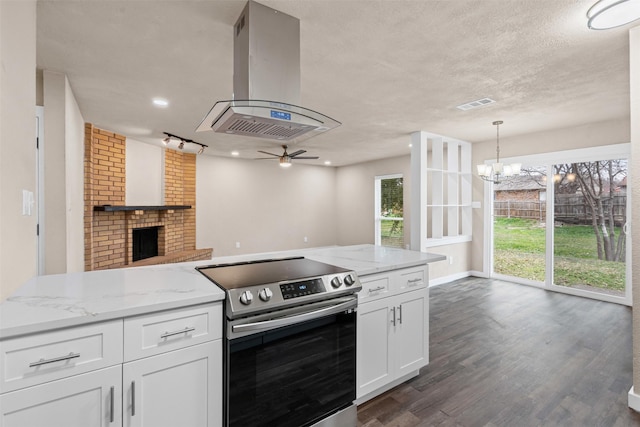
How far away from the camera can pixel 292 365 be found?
1.57 m

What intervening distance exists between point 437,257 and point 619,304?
3.58m

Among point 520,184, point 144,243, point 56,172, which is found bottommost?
point 144,243

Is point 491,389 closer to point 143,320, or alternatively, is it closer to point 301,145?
point 143,320

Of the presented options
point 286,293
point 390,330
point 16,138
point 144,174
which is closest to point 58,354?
point 286,293

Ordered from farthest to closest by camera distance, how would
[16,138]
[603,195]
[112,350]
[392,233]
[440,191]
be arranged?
1. [392,233]
2. [440,191]
3. [603,195]
4. [16,138]
5. [112,350]

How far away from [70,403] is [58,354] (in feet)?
0.66

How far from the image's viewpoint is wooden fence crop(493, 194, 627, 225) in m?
4.21

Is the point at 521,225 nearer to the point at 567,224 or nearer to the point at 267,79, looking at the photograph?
the point at 567,224

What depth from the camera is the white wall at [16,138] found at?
1.26 meters

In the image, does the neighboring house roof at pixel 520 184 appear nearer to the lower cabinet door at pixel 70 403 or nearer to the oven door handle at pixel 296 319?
the oven door handle at pixel 296 319

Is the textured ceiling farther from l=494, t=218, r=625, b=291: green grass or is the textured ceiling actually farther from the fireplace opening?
the fireplace opening

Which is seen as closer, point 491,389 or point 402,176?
point 491,389

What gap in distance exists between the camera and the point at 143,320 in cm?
124

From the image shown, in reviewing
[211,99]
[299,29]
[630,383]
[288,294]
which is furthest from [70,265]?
[630,383]
